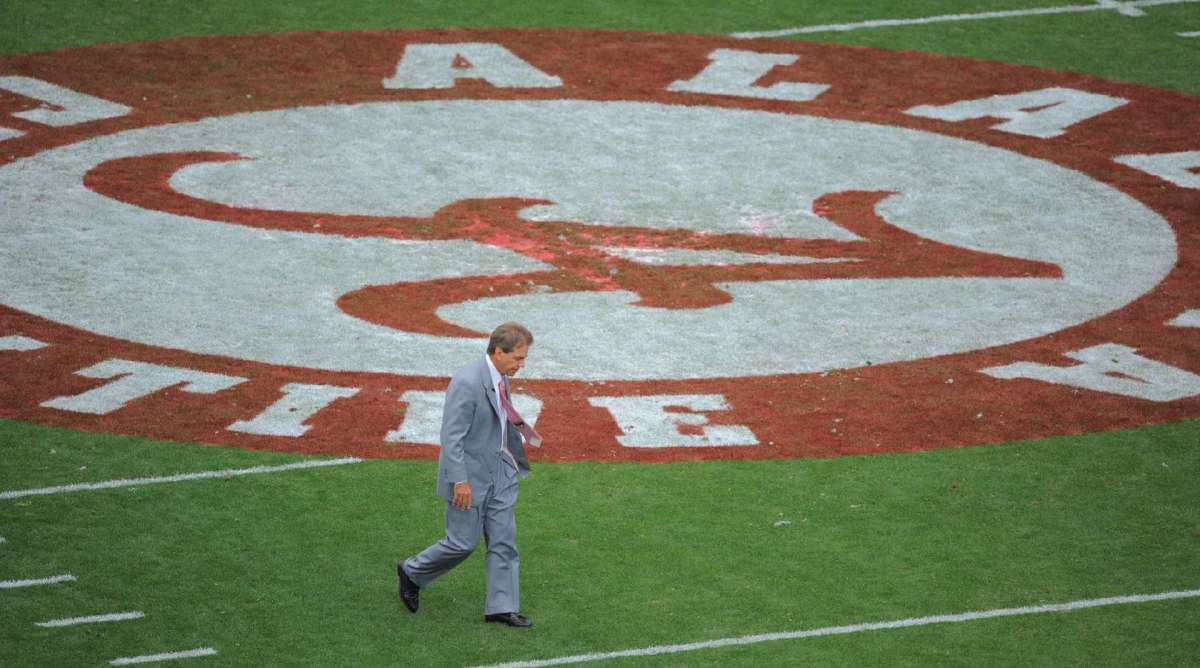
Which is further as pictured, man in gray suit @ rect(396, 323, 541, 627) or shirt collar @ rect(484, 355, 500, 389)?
shirt collar @ rect(484, 355, 500, 389)

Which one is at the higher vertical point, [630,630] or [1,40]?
[1,40]

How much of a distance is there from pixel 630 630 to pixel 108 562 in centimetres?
365

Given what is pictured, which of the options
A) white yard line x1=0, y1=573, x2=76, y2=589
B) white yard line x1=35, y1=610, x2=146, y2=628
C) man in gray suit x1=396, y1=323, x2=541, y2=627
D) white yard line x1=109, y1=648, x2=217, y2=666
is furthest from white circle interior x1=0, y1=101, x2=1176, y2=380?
white yard line x1=109, y1=648, x2=217, y2=666

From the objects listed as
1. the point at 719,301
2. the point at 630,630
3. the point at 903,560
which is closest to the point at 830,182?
the point at 719,301

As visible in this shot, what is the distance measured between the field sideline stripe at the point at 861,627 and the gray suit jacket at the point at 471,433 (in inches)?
46.1

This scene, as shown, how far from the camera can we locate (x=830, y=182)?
21.0 m

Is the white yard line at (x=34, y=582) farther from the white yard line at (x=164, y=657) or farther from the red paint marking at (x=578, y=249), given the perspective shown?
the red paint marking at (x=578, y=249)

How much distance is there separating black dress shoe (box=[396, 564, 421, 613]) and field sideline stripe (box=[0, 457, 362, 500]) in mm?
2471

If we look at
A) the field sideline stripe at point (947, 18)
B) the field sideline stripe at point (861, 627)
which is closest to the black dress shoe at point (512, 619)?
the field sideline stripe at point (861, 627)

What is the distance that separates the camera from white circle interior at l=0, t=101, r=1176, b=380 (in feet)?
54.2

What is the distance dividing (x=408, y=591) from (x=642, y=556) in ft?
5.92

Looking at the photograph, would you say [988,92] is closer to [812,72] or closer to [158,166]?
[812,72]

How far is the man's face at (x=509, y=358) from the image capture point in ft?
36.8

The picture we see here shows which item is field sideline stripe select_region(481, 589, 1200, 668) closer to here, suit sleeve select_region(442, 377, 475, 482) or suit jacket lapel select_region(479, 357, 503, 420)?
suit sleeve select_region(442, 377, 475, 482)
